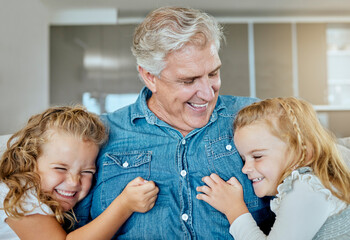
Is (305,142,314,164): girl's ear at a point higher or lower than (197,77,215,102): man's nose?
lower

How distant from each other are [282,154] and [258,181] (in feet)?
0.42

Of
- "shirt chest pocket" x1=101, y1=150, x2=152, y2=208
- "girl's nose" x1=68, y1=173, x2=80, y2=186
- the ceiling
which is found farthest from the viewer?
the ceiling

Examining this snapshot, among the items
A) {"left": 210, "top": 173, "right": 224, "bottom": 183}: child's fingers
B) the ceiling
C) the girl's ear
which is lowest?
{"left": 210, "top": 173, "right": 224, "bottom": 183}: child's fingers

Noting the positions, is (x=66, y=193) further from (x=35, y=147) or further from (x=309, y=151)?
(x=309, y=151)

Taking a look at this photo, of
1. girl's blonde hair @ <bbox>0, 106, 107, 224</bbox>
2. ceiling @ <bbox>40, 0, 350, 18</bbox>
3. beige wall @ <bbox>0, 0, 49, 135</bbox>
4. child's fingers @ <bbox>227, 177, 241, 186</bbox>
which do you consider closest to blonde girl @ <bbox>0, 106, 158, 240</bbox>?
girl's blonde hair @ <bbox>0, 106, 107, 224</bbox>

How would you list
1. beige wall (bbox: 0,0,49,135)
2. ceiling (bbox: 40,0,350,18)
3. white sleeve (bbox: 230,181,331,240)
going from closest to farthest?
white sleeve (bbox: 230,181,331,240) < beige wall (bbox: 0,0,49,135) < ceiling (bbox: 40,0,350,18)

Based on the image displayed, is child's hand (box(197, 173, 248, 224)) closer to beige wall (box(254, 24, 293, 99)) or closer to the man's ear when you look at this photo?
the man's ear

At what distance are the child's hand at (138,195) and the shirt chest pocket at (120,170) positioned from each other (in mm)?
99

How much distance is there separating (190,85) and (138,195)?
446 mm

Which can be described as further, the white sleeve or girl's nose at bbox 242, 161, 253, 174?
girl's nose at bbox 242, 161, 253, 174

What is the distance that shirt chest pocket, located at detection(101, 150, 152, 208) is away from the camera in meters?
1.30

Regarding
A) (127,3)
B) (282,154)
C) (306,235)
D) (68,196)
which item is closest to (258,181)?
(282,154)

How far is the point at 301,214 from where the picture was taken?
37.3 inches

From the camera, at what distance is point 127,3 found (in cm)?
468
